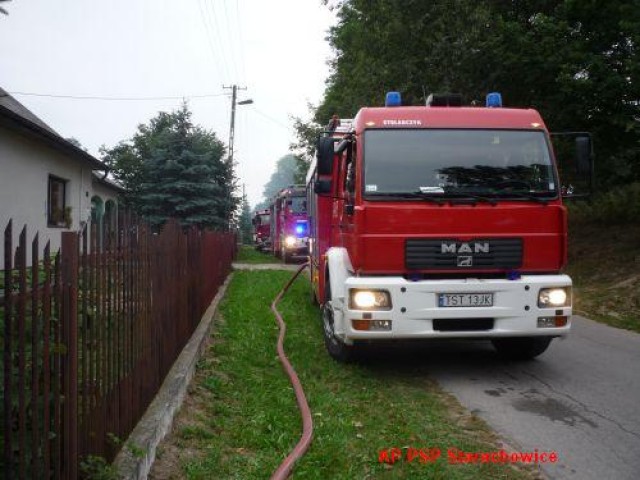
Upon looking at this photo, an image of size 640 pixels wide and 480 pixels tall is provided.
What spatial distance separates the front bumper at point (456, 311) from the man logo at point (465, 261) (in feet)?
0.49

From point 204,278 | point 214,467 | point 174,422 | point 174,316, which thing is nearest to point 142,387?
point 174,422

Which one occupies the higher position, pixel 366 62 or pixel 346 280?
pixel 366 62

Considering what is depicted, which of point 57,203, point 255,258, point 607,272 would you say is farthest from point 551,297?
point 255,258

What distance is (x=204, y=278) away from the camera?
31.2ft

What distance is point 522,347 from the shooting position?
22.8ft

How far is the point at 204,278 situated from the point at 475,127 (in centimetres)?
498

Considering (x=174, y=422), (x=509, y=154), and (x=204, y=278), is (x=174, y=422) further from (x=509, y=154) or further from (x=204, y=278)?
(x=204, y=278)

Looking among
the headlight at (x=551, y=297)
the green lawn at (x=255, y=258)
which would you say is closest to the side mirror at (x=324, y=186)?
the headlight at (x=551, y=297)

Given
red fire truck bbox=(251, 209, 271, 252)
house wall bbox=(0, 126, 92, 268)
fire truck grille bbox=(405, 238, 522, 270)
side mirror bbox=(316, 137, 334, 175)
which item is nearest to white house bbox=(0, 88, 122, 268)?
house wall bbox=(0, 126, 92, 268)

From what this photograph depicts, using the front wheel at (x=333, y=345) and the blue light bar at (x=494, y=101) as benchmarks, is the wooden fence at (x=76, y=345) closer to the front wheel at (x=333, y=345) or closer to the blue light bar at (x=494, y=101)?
the front wheel at (x=333, y=345)

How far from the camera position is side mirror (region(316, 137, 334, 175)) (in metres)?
6.41

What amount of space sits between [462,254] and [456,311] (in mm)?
557

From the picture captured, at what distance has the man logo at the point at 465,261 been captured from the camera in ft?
19.3

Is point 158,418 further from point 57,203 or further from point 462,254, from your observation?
point 57,203
